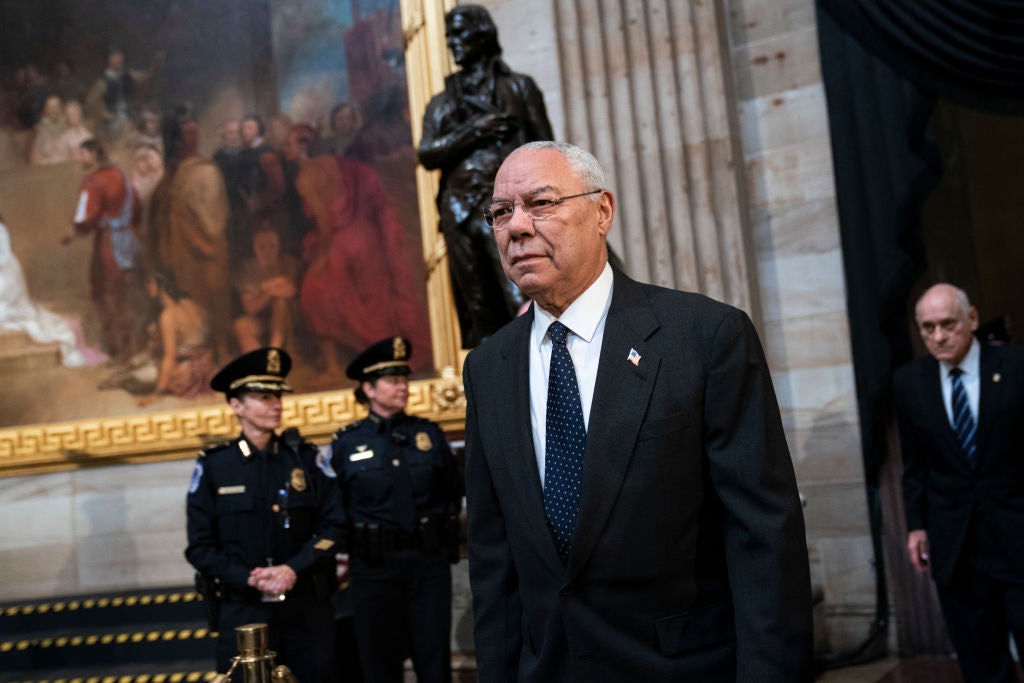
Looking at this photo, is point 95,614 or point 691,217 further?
point 95,614

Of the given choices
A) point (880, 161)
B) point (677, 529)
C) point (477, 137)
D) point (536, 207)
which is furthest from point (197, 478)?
point (880, 161)

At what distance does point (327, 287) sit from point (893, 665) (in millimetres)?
4718

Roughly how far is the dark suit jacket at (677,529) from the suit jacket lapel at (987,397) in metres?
2.80

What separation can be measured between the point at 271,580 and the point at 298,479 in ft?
1.77

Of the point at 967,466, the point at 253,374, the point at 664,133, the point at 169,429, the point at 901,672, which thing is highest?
the point at 664,133

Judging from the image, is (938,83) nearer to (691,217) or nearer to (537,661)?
(691,217)

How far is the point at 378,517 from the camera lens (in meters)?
5.34

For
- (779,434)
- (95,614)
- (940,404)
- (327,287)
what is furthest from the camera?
(327,287)

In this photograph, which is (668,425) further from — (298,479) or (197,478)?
(197,478)

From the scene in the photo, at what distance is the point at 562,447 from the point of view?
6.47 feet

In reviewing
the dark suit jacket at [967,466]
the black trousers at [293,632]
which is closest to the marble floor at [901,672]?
the dark suit jacket at [967,466]

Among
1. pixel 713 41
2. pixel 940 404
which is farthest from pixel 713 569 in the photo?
pixel 713 41

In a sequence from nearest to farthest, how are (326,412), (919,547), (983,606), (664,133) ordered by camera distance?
1. (983,606)
2. (919,547)
3. (664,133)
4. (326,412)

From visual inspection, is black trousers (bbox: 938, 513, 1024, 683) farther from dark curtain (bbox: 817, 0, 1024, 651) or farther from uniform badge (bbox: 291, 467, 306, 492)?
uniform badge (bbox: 291, 467, 306, 492)
